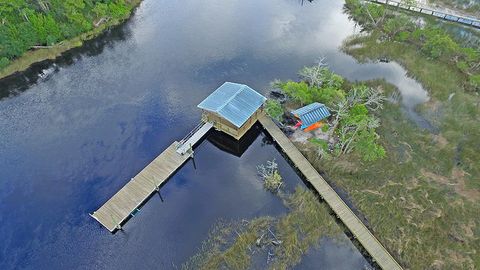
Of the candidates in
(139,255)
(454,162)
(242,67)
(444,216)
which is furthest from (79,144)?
(454,162)

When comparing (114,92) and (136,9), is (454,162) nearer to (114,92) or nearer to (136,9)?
(114,92)

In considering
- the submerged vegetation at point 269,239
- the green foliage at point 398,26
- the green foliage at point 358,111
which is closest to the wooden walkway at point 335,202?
the submerged vegetation at point 269,239

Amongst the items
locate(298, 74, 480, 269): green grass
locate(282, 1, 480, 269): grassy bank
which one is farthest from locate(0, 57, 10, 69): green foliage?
locate(298, 74, 480, 269): green grass

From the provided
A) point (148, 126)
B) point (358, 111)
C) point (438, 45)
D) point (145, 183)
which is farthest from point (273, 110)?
point (438, 45)

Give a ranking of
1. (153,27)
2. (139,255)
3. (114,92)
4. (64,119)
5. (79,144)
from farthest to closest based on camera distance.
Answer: (153,27) < (114,92) < (64,119) < (79,144) < (139,255)

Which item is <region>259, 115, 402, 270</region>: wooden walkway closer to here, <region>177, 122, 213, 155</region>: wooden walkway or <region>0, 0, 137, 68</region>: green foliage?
<region>177, 122, 213, 155</region>: wooden walkway

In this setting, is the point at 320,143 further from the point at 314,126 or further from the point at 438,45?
the point at 438,45
